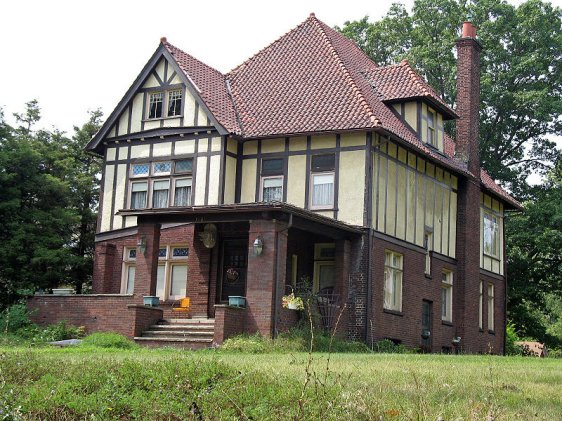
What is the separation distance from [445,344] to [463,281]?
2.36m

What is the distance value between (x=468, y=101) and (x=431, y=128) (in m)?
2.89

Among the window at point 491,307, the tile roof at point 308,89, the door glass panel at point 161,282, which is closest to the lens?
the tile roof at point 308,89

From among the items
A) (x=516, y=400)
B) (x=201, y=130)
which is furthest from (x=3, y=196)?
(x=516, y=400)

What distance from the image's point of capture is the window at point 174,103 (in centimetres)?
2862

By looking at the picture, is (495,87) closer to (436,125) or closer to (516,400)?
(436,125)

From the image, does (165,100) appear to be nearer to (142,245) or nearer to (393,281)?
(142,245)

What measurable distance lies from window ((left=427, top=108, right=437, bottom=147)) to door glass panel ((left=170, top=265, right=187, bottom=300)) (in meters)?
9.45

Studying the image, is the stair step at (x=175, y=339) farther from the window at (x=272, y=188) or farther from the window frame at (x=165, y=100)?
the window frame at (x=165, y=100)

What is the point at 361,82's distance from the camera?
98.0 ft

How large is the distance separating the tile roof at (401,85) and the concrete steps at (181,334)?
1038 centimetres

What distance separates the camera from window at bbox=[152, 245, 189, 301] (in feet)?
Answer: 91.4

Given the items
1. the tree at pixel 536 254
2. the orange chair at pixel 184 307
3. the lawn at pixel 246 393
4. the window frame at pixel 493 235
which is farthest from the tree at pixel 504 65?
the lawn at pixel 246 393

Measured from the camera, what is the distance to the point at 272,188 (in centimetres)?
2758

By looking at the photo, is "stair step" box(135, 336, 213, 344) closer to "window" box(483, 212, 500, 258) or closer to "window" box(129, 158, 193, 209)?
"window" box(129, 158, 193, 209)
